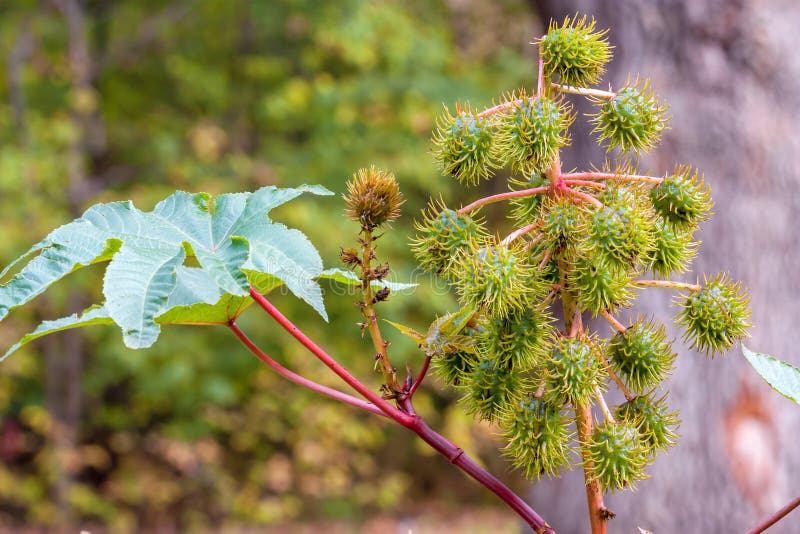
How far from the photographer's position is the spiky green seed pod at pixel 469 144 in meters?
1.04

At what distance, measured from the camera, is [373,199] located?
104 cm

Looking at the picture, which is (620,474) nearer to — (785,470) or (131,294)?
(131,294)

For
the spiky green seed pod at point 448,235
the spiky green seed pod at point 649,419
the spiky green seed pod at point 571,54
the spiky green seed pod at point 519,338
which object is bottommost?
the spiky green seed pod at point 649,419

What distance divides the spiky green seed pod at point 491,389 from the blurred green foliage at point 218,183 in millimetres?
4721

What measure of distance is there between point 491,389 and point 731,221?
7.12 ft

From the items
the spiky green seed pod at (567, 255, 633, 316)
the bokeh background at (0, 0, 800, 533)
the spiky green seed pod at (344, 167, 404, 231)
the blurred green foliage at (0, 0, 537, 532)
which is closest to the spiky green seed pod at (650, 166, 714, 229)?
the spiky green seed pod at (567, 255, 633, 316)

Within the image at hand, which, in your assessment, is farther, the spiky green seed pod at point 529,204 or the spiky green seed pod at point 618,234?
the spiky green seed pod at point 529,204

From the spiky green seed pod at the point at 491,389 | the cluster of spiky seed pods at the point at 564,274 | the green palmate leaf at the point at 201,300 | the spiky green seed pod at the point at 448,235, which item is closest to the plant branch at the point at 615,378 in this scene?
the cluster of spiky seed pods at the point at 564,274

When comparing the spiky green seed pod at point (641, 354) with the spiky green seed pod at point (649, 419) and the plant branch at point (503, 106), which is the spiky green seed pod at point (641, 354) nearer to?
the spiky green seed pod at point (649, 419)

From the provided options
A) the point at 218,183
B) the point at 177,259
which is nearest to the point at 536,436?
the point at 177,259

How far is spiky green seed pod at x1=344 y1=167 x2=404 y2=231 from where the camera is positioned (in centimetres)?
104

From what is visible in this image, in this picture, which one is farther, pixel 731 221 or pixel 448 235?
pixel 731 221

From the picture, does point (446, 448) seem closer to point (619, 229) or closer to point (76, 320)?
point (619, 229)

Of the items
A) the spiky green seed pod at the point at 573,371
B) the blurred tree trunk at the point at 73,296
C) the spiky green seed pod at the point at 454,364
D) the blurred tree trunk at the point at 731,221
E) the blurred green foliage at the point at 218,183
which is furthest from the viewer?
the blurred tree trunk at the point at 73,296
